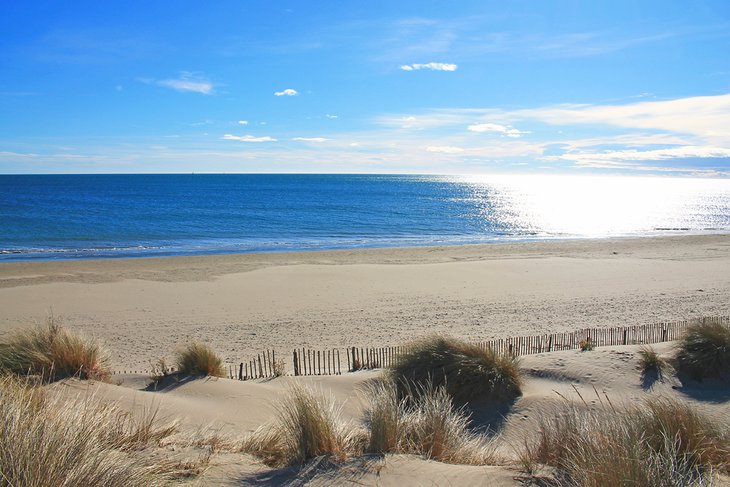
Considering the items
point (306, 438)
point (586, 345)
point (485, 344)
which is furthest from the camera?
point (586, 345)

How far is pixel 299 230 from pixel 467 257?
21.8 metres

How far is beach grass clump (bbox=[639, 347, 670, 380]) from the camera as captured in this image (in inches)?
372

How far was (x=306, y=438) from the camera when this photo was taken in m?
4.96

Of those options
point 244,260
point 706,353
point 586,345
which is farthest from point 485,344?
point 244,260

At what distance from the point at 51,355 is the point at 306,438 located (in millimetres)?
5469

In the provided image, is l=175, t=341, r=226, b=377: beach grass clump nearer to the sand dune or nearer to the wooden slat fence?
the sand dune

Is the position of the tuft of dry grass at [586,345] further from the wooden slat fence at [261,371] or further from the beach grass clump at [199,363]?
the beach grass clump at [199,363]

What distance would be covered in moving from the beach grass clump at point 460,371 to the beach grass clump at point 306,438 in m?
3.27

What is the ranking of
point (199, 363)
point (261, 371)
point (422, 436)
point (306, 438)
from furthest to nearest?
1. point (261, 371)
2. point (199, 363)
3. point (422, 436)
4. point (306, 438)

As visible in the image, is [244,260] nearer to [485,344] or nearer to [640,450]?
[485,344]

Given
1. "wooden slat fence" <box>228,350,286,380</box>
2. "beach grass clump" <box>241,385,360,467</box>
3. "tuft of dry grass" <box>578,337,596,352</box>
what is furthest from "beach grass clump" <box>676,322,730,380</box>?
"wooden slat fence" <box>228,350,286,380</box>

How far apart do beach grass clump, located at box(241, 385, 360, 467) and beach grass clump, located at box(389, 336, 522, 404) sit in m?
3.27

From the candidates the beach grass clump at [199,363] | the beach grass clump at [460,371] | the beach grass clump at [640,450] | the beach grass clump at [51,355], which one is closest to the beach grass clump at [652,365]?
the beach grass clump at [460,371]

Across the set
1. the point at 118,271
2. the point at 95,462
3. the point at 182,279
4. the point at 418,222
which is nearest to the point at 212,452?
the point at 95,462
